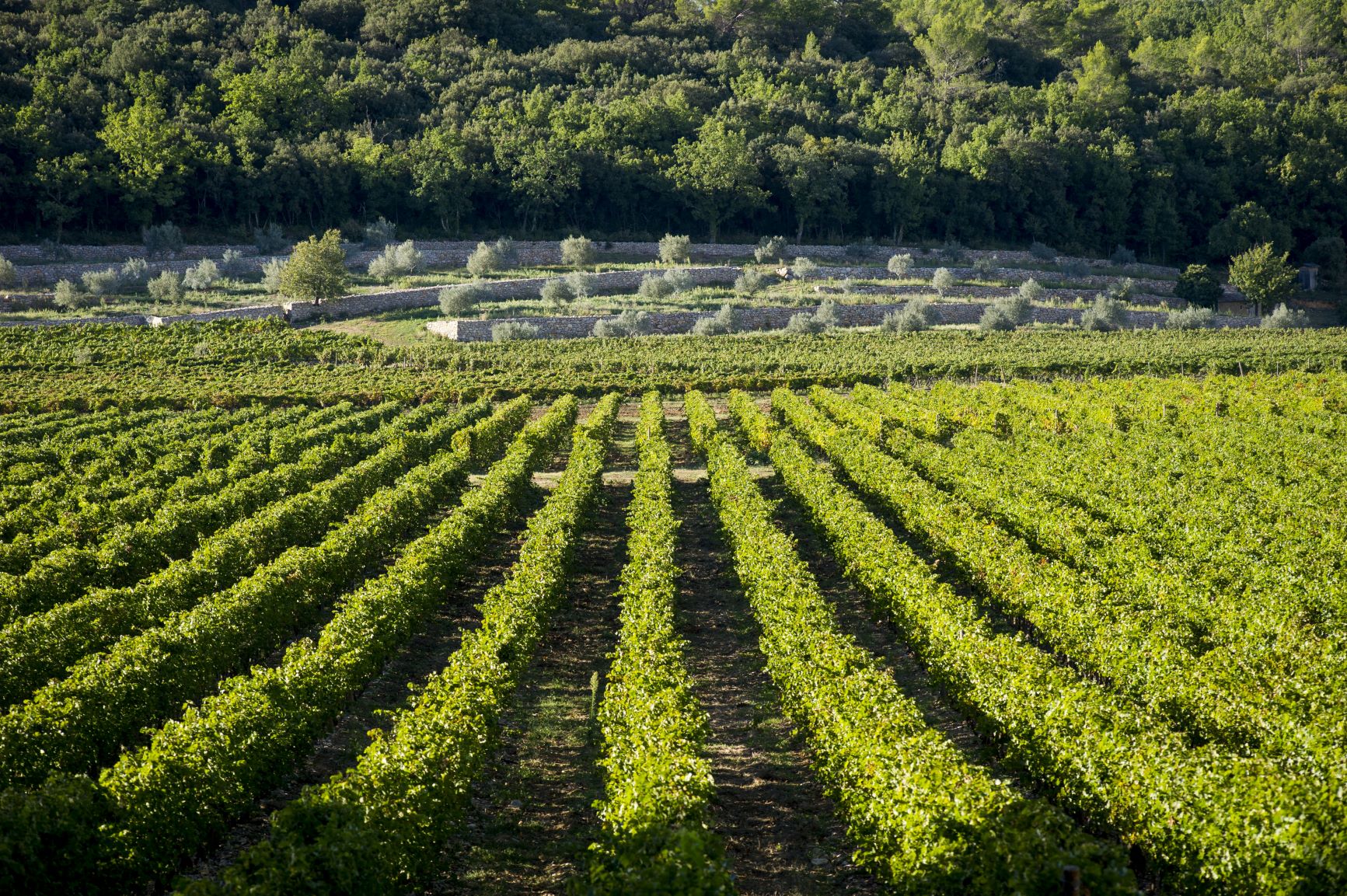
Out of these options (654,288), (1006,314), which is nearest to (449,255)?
(654,288)

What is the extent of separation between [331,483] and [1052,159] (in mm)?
95927

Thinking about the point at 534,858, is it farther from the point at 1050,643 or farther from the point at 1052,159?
the point at 1052,159

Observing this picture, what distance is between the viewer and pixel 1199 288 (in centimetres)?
7975

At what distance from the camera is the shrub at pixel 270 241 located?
73.0 m

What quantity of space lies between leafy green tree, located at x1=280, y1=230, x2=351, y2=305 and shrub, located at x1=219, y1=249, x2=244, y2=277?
10.1 metres

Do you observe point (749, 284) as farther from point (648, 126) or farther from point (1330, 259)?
point (1330, 259)

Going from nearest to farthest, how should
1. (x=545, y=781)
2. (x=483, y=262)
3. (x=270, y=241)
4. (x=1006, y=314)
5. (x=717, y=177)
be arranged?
1. (x=545, y=781)
2. (x=1006, y=314)
3. (x=483, y=262)
4. (x=270, y=241)
5. (x=717, y=177)

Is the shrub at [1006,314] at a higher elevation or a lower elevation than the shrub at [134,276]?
lower

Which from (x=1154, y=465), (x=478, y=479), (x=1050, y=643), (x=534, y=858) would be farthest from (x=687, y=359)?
(x=534, y=858)

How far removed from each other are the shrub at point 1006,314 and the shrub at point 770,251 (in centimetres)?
2049

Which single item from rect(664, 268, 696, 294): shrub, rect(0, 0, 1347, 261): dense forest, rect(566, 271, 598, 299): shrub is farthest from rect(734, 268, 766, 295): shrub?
rect(0, 0, 1347, 261): dense forest

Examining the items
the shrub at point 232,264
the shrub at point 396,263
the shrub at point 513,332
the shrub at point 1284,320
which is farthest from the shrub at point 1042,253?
the shrub at point 232,264

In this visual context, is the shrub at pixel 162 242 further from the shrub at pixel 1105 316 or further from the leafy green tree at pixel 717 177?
the shrub at pixel 1105 316

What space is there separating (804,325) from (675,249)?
64.7 ft
